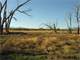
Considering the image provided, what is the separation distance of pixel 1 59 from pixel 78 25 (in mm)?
47618

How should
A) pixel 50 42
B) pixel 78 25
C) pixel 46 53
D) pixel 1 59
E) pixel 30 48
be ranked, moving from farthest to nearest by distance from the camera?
pixel 78 25
pixel 50 42
pixel 30 48
pixel 46 53
pixel 1 59

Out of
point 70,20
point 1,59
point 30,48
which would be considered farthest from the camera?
point 70,20

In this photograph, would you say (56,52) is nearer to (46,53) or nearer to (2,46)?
(46,53)

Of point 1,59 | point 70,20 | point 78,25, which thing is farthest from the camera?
point 70,20

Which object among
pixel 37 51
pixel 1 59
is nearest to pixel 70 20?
pixel 37 51

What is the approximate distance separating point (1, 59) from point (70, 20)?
177 feet

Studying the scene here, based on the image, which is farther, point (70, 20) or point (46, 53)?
point (70, 20)

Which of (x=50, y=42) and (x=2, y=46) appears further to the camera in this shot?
(x=50, y=42)

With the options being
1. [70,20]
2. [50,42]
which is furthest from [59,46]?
[70,20]

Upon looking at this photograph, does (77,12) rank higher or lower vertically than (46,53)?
higher

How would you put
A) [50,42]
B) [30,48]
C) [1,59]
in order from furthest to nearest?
[50,42]
[30,48]
[1,59]

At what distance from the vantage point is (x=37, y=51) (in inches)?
913

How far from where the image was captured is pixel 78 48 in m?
25.3

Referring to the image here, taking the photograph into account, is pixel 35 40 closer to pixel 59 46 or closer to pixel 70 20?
pixel 59 46
